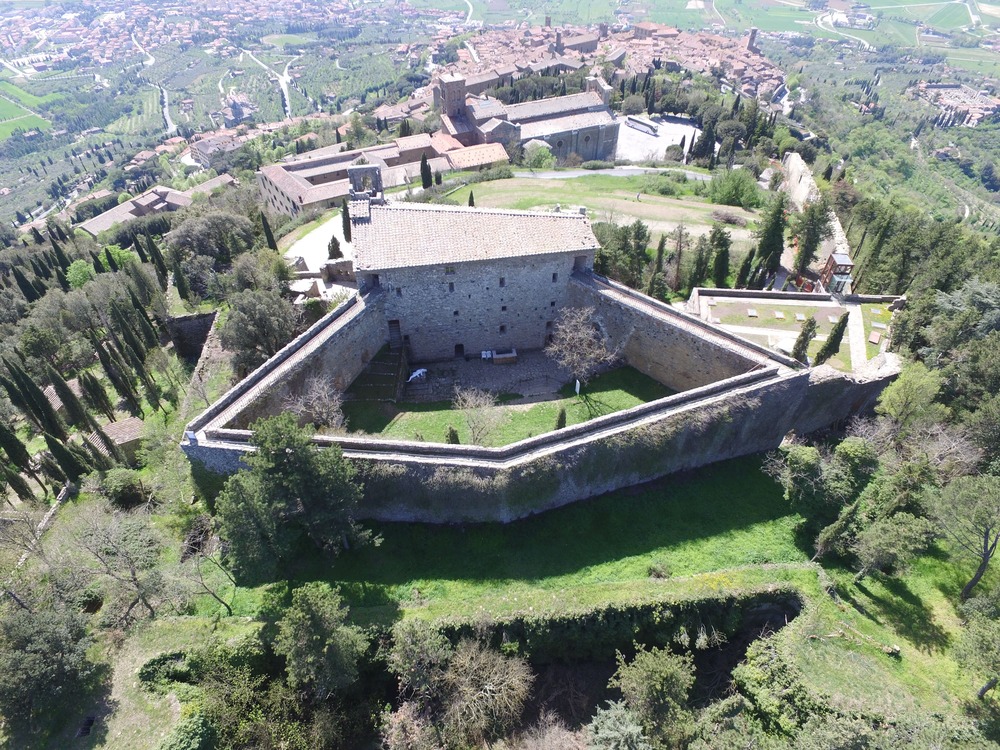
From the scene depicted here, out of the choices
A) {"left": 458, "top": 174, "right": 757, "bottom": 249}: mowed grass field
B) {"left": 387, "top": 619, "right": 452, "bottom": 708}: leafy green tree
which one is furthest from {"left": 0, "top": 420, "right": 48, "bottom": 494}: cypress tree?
{"left": 458, "top": 174, "right": 757, "bottom": 249}: mowed grass field

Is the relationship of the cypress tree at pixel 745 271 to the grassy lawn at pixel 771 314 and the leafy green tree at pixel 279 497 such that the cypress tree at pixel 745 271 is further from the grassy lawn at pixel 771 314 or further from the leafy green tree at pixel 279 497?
the leafy green tree at pixel 279 497

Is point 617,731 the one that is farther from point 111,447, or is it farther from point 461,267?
point 111,447

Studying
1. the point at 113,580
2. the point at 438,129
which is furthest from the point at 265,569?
the point at 438,129

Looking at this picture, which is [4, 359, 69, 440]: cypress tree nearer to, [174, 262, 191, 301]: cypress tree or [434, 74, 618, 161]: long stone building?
[174, 262, 191, 301]: cypress tree

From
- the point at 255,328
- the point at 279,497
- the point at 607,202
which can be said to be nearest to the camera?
the point at 279,497

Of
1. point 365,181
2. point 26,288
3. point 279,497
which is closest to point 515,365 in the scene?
point 365,181

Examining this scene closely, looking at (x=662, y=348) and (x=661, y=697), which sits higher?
(x=662, y=348)
